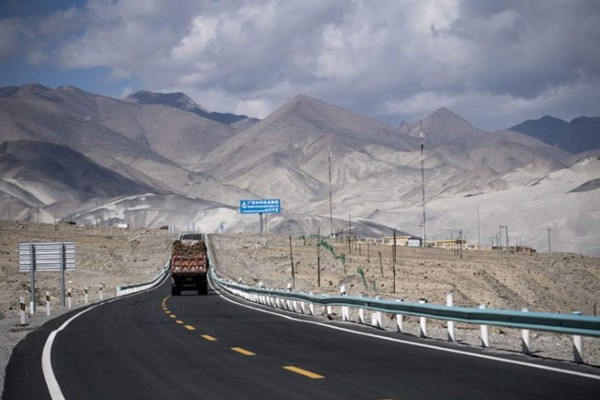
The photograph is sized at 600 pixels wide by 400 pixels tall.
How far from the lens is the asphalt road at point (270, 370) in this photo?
12117 mm

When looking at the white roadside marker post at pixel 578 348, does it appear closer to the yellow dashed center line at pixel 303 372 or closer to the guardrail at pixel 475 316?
the guardrail at pixel 475 316

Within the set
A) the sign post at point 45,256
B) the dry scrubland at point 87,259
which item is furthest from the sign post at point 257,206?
the sign post at point 45,256

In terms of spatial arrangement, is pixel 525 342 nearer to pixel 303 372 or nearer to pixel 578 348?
pixel 578 348

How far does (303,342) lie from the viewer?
20094 millimetres

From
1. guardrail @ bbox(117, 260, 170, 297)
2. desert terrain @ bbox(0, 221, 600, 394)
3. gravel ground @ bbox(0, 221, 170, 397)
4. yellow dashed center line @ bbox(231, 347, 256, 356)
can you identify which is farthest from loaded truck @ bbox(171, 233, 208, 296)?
yellow dashed center line @ bbox(231, 347, 256, 356)

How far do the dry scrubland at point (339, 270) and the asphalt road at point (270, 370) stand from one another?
93.0 feet

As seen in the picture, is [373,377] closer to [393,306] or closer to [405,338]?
[405,338]

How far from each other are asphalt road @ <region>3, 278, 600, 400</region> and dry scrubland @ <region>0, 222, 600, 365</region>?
28.3m

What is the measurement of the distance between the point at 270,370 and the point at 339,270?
8224cm

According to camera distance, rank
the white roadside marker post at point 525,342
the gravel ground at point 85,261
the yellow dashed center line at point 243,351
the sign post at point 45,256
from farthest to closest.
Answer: the gravel ground at point 85,261 < the sign post at point 45,256 < the yellow dashed center line at point 243,351 < the white roadside marker post at point 525,342

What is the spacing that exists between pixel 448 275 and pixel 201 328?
215 feet

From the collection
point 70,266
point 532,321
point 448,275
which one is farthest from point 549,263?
point 532,321

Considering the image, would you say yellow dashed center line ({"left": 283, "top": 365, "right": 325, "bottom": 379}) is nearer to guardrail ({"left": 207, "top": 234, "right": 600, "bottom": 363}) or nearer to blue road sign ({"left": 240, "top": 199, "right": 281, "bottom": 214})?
guardrail ({"left": 207, "top": 234, "right": 600, "bottom": 363})

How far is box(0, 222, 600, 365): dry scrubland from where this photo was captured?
70.8m
